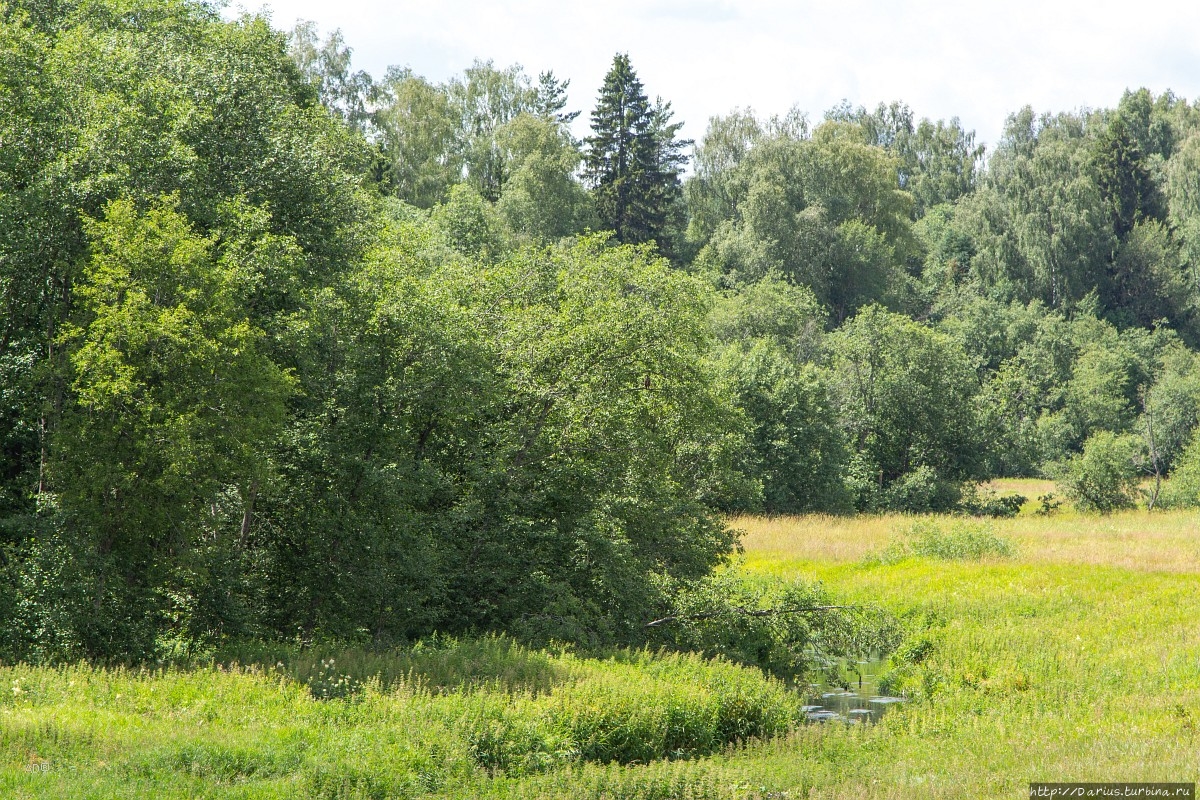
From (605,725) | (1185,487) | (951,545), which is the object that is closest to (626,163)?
(1185,487)

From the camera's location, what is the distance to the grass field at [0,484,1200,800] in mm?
12516

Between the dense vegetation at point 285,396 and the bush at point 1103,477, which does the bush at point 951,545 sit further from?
the bush at point 1103,477

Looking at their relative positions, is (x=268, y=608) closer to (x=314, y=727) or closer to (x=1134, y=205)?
(x=314, y=727)

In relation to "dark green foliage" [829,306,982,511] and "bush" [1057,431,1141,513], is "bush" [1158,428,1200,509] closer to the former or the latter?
"bush" [1057,431,1141,513]

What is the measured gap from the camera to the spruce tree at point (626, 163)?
222 ft

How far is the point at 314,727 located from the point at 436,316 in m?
9.11

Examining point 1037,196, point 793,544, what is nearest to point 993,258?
point 1037,196

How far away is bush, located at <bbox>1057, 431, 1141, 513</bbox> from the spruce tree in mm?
30422

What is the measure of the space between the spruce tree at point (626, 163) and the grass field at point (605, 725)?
152 ft

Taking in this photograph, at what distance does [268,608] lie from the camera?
2078 centimetres

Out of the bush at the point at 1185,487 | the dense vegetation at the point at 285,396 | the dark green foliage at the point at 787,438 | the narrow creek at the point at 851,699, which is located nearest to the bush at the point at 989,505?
the bush at the point at 1185,487

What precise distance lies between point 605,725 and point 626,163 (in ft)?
189

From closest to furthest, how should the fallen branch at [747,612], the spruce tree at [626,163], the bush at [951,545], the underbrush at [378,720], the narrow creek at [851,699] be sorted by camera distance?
the underbrush at [378,720] < the narrow creek at [851,699] < the fallen branch at [747,612] < the bush at [951,545] < the spruce tree at [626,163]

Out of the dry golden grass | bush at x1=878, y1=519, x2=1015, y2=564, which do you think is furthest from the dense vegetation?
bush at x1=878, y1=519, x2=1015, y2=564
